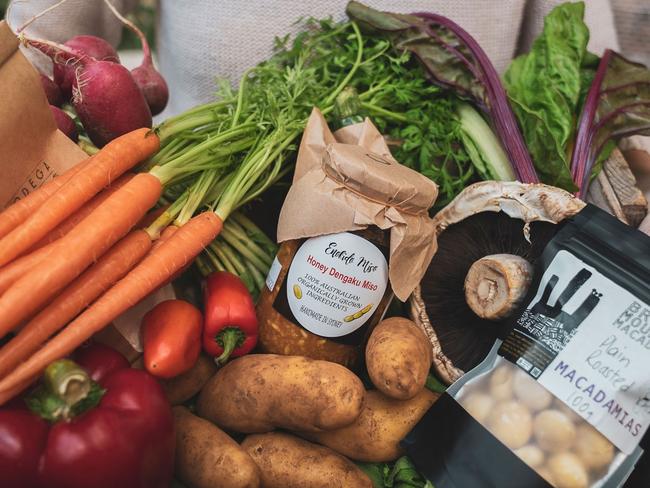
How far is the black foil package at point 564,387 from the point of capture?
2.72 ft

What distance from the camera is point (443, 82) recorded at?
126cm

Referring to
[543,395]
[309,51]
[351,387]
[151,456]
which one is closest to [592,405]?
[543,395]

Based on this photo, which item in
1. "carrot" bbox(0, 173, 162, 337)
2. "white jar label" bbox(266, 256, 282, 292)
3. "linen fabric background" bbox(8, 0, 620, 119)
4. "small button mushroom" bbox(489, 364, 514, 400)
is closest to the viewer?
"carrot" bbox(0, 173, 162, 337)

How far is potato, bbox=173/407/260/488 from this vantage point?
82 cm

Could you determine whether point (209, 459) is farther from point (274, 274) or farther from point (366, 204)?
point (366, 204)

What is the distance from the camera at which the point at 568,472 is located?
0.83 meters

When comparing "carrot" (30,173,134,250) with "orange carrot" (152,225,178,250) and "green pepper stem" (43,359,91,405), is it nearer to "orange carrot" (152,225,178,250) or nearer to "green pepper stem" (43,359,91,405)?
"orange carrot" (152,225,178,250)

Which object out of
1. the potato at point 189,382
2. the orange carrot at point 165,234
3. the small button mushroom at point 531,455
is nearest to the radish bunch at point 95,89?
the orange carrot at point 165,234

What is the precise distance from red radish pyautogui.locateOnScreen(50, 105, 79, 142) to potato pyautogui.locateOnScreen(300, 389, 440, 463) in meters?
0.75

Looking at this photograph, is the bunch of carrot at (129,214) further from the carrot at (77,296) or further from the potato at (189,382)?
the potato at (189,382)

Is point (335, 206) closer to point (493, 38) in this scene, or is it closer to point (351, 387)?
point (351, 387)

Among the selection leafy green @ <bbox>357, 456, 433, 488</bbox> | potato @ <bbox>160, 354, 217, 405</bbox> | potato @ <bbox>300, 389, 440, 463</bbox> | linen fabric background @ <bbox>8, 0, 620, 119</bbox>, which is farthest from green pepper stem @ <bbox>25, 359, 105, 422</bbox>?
linen fabric background @ <bbox>8, 0, 620, 119</bbox>

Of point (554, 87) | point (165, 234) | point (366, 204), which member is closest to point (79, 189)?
point (165, 234)

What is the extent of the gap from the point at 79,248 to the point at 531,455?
0.76m
